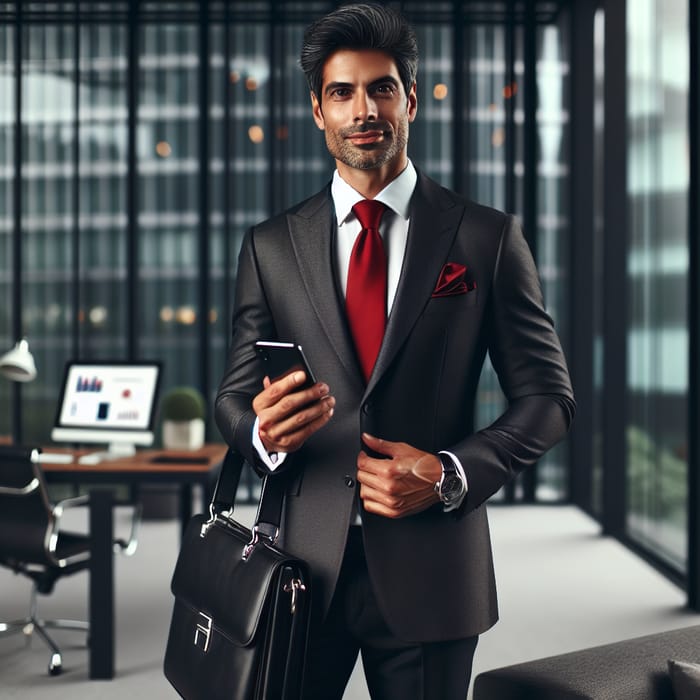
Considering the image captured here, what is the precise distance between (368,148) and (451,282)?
0.25 meters

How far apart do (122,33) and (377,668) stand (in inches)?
265

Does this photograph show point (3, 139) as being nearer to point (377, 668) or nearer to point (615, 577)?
point (615, 577)

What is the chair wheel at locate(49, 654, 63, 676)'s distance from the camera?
366 cm

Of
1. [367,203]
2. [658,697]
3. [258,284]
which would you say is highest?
[367,203]

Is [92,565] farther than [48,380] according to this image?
No

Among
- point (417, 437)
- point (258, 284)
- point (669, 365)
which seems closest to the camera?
point (417, 437)

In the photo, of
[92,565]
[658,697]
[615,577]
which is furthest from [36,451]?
[615,577]

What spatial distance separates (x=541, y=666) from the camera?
1740mm

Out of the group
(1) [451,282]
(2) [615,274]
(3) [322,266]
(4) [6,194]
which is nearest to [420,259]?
(1) [451,282]

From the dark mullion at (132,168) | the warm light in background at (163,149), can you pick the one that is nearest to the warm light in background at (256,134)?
the warm light in background at (163,149)

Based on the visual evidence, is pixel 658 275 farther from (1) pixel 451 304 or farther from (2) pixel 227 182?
(1) pixel 451 304

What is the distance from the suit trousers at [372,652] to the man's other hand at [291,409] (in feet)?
0.81

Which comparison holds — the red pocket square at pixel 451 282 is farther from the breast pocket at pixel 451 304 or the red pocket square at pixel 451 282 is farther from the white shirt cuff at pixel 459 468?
the white shirt cuff at pixel 459 468

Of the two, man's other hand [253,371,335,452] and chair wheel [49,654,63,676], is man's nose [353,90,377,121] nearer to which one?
man's other hand [253,371,335,452]
